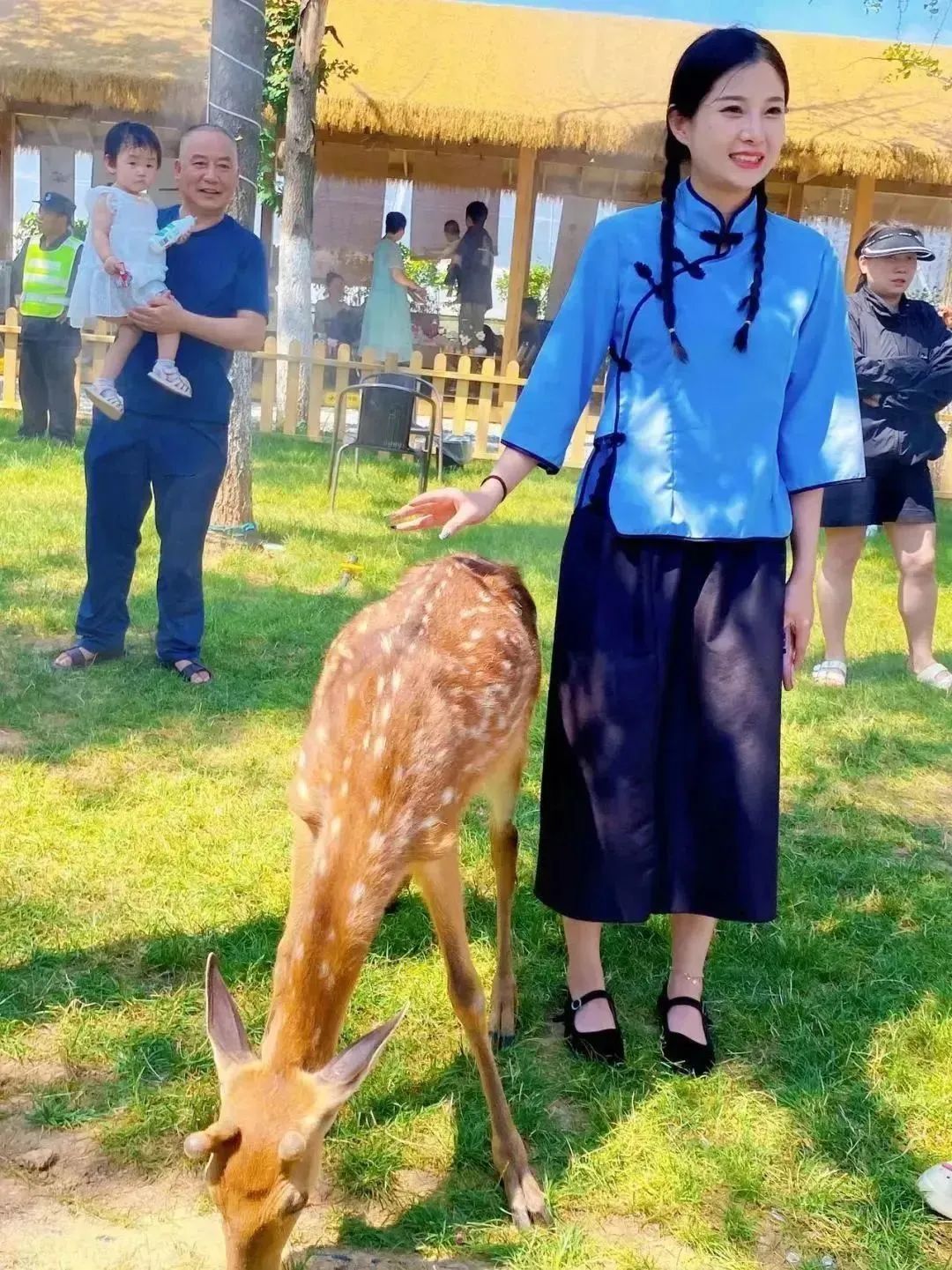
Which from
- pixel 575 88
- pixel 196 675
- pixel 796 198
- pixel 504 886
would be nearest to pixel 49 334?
pixel 196 675

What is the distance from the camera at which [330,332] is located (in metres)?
16.1

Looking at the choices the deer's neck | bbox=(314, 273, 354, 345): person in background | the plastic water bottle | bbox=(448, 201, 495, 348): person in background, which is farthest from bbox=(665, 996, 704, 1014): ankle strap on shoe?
bbox=(314, 273, 354, 345): person in background

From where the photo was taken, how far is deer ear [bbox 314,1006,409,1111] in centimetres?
199

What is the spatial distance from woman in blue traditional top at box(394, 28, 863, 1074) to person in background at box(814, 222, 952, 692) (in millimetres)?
3373

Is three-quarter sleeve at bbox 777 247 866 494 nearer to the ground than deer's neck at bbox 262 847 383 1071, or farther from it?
farther from it

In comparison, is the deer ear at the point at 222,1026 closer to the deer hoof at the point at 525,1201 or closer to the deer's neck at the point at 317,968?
the deer's neck at the point at 317,968

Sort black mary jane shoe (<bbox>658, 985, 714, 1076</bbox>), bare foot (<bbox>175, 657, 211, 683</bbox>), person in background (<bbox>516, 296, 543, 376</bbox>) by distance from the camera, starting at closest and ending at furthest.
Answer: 1. black mary jane shoe (<bbox>658, 985, 714, 1076</bbox>)
2. bare foot (<bbox>175, 657, 211, 683</bbox>)
3. person in background (<bbox>516, 296, 543, 376</bbox>)

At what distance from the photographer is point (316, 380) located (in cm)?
1199

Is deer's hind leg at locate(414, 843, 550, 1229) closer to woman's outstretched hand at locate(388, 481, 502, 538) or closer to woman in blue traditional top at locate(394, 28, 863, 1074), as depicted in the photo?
woman in blue traditional top at locate(394, 28, 863, 1074)

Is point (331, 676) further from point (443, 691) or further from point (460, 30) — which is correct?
point (460, 30)

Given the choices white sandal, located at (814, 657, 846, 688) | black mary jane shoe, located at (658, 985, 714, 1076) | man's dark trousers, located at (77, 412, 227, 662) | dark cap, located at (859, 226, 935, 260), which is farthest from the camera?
white sandal, located at (814, 657, 846, 688)

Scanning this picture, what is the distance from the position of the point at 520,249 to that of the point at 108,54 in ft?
18.0

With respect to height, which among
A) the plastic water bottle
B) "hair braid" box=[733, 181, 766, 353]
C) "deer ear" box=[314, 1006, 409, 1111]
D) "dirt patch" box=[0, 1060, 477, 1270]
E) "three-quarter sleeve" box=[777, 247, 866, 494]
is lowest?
"dirt patch" box=[0, 1060, 477, 1270]

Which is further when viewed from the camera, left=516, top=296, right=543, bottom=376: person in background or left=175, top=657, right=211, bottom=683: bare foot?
left=516, top=296, right=543, bottom=376: person in background
